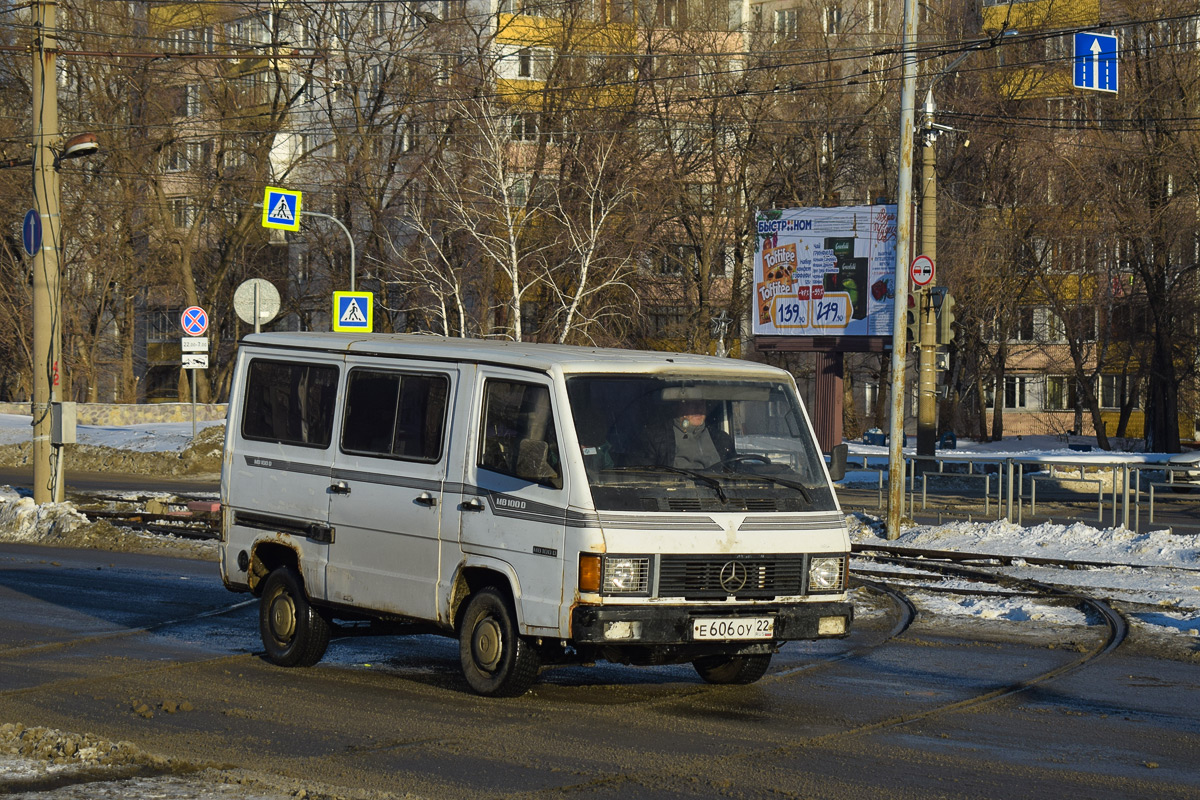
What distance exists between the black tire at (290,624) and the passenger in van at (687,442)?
2.67 m

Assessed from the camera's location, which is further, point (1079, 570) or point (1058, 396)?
point (1058, 396)

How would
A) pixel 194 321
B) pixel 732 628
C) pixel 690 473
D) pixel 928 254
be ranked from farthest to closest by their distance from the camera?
pixel 194 321 → pixel 928 254 → pixel 690 473 → pixel 732 628

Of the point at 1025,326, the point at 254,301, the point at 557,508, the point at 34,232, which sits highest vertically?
the point at 1025,326

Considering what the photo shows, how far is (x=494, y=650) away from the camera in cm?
850

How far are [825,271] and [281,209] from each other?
14.3m

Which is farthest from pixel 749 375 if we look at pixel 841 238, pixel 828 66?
pixel 828 66

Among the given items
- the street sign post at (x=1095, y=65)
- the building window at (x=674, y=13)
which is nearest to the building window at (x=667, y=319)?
the building window at (x=674, y=13)

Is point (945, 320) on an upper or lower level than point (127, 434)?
upper

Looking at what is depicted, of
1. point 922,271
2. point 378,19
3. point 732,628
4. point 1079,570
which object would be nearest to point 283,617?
point 732,628

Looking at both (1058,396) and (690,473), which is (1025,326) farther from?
(690,473)

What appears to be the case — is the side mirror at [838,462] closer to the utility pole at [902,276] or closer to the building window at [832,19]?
the utility pole at [902,276]

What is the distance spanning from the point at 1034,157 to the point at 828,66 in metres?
8.11

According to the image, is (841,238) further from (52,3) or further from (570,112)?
(52,3)

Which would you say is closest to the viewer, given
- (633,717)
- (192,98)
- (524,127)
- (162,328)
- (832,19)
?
(633,717)
